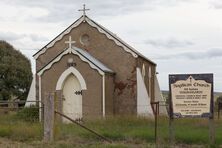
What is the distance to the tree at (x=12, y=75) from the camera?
5444 cm

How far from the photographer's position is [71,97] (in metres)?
30.5

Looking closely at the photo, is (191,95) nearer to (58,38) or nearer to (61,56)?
(61,56)

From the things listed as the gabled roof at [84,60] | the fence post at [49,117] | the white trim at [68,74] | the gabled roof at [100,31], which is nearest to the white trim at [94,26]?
the gabled roof at [100,31]

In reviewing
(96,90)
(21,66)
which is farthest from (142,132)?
(21,66)

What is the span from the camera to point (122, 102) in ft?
103

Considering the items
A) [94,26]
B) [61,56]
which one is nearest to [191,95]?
[61,56]

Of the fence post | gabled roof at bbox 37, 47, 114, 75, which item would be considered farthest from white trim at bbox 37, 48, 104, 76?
the fence post

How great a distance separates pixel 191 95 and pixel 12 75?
42.1 meters

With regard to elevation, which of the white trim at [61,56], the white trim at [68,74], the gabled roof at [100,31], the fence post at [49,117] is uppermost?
the gabled roof at [100,31]

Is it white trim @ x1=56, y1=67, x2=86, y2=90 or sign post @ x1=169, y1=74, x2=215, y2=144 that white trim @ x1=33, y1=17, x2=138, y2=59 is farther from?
sign post @ x1=169, y1=74, x2=215, y2=144

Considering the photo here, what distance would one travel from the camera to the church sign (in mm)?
14758

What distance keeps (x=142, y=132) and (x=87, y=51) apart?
51.9ft

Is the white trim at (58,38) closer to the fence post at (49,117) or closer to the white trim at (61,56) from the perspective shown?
the white trim at (61,56)

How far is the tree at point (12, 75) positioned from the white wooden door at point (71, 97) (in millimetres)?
23870
